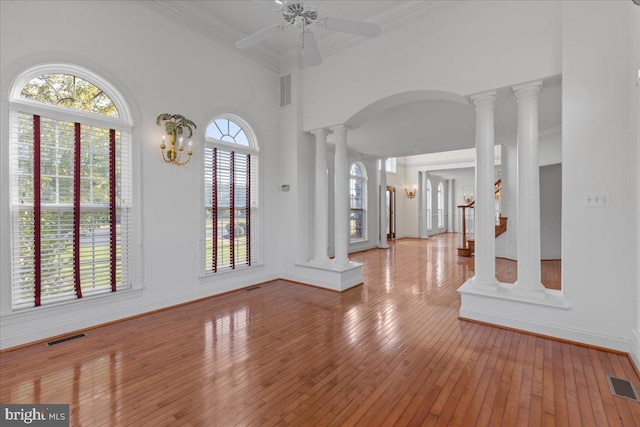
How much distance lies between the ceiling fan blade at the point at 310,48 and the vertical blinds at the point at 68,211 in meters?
2.37

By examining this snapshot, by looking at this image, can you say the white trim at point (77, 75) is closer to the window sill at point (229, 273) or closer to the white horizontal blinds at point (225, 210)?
the white horizontal blinds at point (225, 210)

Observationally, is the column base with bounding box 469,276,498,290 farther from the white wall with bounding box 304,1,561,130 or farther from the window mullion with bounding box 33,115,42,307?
the window mullion with bounding box 33,115,42,307

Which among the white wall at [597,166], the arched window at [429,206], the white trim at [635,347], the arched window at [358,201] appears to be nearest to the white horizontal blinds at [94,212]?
the white wall at [597,166]

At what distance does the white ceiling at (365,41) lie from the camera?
12.9 ft

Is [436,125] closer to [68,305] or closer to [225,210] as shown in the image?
[225,210]

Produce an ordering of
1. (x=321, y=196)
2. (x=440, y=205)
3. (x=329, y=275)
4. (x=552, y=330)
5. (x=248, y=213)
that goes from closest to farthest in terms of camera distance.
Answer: (x=552, y=330) < (x=329, y=275) < (x=248, y=213) < (x=321, y=196) < (x=440, y=205)

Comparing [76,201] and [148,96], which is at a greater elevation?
[148,96]

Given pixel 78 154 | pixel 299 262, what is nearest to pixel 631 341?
pixel 299 262

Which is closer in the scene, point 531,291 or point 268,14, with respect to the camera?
point 531,291

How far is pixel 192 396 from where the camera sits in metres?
2.08

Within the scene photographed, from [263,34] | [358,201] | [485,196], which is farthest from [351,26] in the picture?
[358,201]

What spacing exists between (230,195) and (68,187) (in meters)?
2.04

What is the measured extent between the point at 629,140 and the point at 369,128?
445 cm

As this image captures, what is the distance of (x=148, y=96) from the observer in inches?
147
